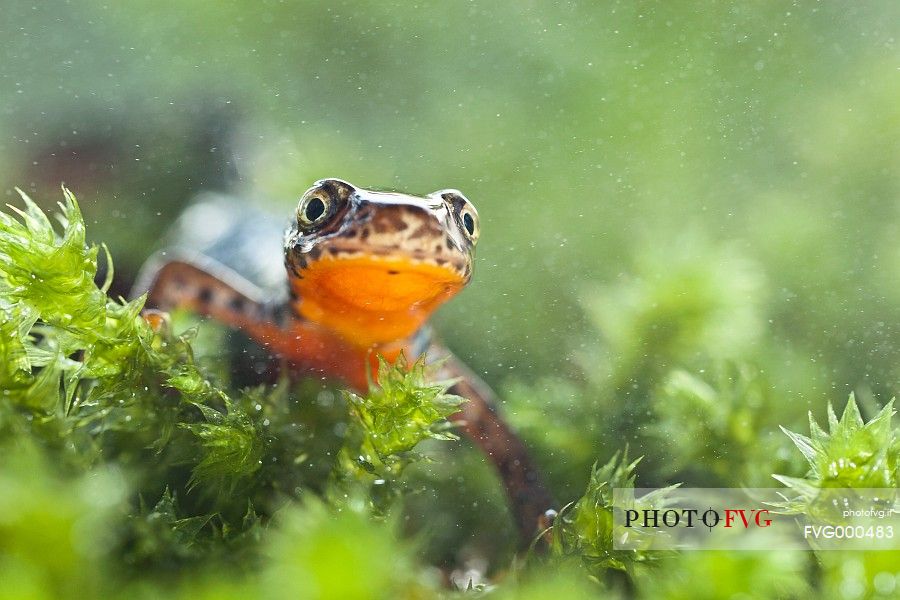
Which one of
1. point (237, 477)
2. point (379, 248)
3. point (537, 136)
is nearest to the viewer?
point (237, 477)

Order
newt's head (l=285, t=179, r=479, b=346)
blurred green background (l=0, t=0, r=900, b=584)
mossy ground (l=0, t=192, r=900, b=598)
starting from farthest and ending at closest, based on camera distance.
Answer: blurred green background (l=0, t=0, r=900, b=584) < newt's head (l=285, t=179, r=479, b=346) < mossy ground (l=0, t=192, r=900, b=598)

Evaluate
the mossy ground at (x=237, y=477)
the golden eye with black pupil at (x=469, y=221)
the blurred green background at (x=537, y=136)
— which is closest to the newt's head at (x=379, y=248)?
the golden eye with black pupil at (x=469, y=221)

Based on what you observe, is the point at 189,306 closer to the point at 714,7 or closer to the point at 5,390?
the point at 5,390

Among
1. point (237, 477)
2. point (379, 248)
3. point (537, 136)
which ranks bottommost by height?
point (237, 477)

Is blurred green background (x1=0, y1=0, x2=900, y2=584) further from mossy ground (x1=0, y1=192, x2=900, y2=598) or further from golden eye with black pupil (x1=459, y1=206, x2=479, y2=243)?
mossy ground (x1=0, y1=192, x2=900, y2=598)

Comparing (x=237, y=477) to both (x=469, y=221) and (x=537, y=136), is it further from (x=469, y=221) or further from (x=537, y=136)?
(x=537, y=136)

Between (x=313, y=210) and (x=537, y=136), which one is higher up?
(x=537, y=136)

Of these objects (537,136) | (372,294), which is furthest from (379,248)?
(537,136)

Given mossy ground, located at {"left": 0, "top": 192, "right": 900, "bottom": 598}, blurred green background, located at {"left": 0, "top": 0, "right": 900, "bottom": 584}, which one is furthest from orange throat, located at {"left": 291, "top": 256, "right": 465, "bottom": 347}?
blurred green background, located at {"left": 0, "top": 0, "right": 900, "bottom": 584}
